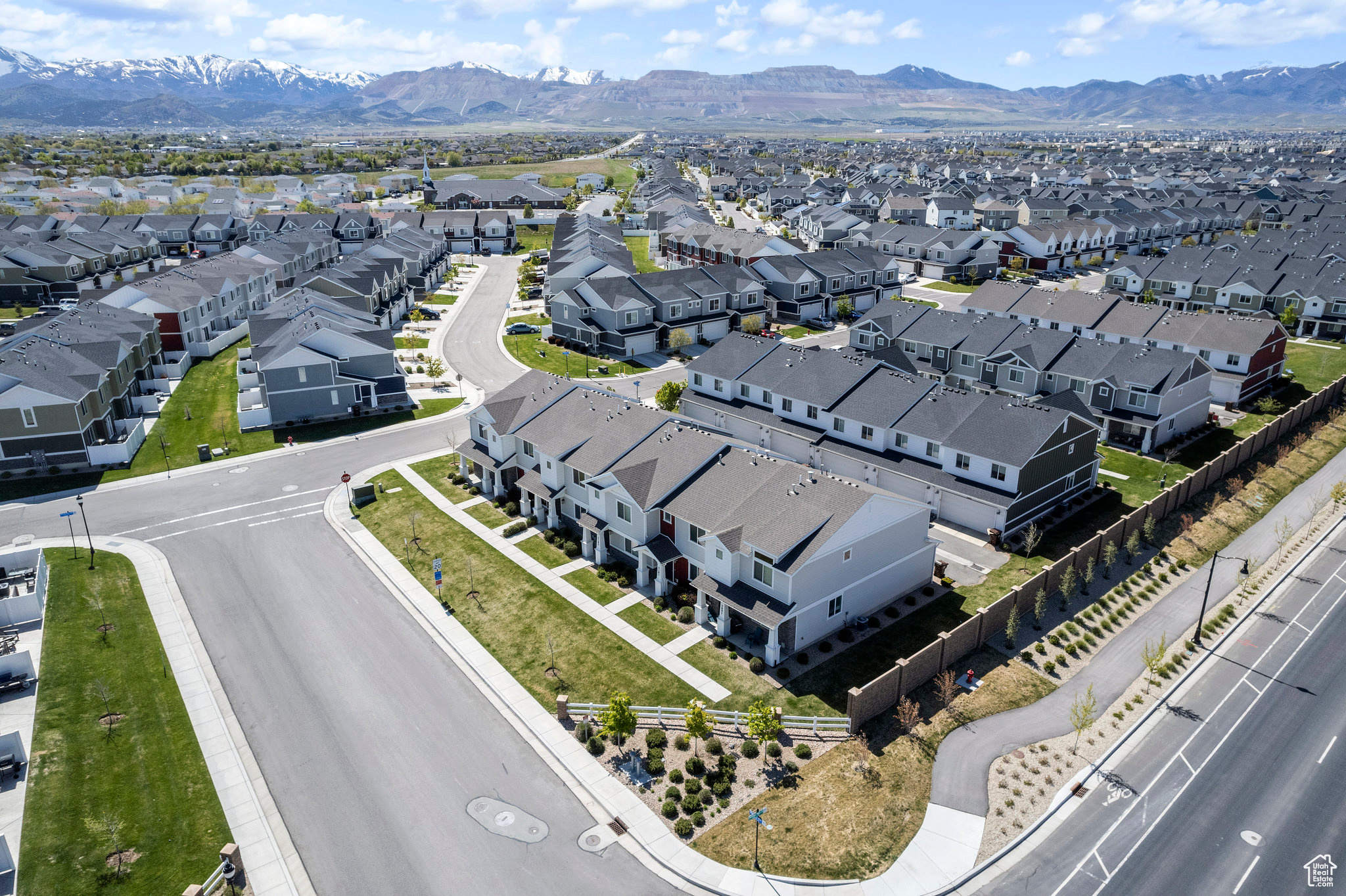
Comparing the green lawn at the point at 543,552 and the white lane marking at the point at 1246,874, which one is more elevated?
the green lawn at the point at 543,552

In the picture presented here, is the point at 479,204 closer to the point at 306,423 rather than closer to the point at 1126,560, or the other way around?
the point at 306,423

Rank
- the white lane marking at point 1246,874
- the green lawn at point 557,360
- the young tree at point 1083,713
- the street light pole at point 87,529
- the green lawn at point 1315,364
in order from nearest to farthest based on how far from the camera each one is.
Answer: the white lane marking at point 1246,874
the young tree at point 1083,713
the street light pole at point 87,529
the green lawn at point 1315,364
the green lawn at point 557,360

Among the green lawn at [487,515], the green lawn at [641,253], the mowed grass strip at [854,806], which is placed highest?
the green lawn at [641,253]

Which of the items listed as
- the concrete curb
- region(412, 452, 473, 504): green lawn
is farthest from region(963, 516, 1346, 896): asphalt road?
region(412, 452, 473, 504): green lawn

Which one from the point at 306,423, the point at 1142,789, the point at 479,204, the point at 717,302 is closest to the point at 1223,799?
the point at 1142,789

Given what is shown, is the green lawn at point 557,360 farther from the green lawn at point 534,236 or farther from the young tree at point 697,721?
the green lawn at point 534,236

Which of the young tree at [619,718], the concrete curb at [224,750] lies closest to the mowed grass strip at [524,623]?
the young tree at [619,718]

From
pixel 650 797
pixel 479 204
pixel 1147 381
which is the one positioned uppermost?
pixel 479 204
